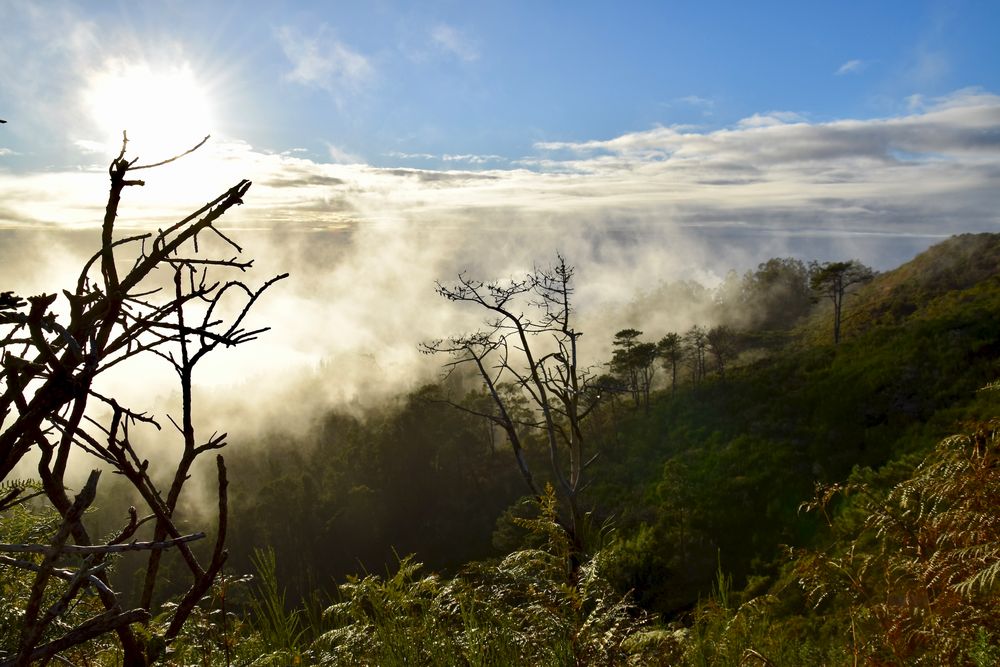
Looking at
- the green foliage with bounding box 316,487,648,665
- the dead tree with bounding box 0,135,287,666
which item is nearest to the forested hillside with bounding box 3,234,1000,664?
the green foliage with bounding box 316,487,648,665

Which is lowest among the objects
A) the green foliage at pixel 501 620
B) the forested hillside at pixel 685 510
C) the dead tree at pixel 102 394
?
the forested hillside at pixel 685 510

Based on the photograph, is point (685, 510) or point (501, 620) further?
point (685, 510)

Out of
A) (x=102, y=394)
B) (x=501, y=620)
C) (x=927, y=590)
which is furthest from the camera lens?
(x=927, y=590)

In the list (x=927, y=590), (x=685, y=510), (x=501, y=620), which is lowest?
(x=685, y=510)

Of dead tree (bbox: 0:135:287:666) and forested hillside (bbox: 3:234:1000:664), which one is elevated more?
dead tree (bbox: 0:135:287:666)

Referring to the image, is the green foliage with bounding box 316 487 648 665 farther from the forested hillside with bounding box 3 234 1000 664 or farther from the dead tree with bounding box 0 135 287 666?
the dead tree with bounding box 0 135 287 666

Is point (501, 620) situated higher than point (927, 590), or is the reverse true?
point (501, 620)

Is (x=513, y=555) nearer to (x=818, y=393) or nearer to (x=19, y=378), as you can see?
(x=19, y=378)

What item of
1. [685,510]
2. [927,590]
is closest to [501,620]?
[927,590]

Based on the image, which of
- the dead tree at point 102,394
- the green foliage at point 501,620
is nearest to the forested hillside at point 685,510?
the green foliage at point 501,620

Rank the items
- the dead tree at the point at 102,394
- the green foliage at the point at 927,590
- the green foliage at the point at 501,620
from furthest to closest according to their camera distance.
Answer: the green foliage at the point at 927,590 → the green foliage at the point at 501,620 → the dead tree at the point at 102,394

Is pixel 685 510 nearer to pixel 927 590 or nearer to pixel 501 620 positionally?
pixel 927 590

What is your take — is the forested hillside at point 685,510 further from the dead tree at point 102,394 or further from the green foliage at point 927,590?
the dead tree at point 102,394

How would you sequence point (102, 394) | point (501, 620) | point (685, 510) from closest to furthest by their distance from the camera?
point (102, 394) < point (501, 620) < point (685, 510)
